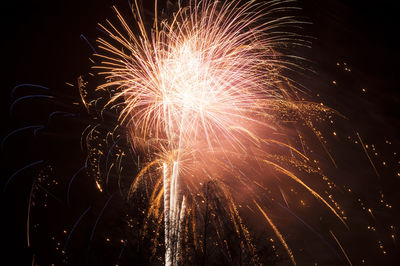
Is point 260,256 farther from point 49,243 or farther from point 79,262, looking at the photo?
point 49,243

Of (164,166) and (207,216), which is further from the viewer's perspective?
(207,216)

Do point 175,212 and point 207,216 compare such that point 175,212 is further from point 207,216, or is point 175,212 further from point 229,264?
point 229,264

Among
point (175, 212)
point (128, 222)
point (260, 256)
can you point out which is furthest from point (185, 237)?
point (260, 256)

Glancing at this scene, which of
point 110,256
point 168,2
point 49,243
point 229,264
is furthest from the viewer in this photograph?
point 229,264

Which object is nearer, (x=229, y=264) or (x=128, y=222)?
(x=128, y=222)

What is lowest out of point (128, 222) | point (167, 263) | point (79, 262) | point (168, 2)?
point (167, 263)

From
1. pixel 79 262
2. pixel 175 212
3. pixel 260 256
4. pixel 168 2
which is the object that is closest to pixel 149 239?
pixel 79 262

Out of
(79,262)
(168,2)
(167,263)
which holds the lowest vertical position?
(167,263)

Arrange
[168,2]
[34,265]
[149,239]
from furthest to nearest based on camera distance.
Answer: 1. [149,239]
2. [34,265]
3. [168,2]

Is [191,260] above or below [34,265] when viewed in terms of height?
above
